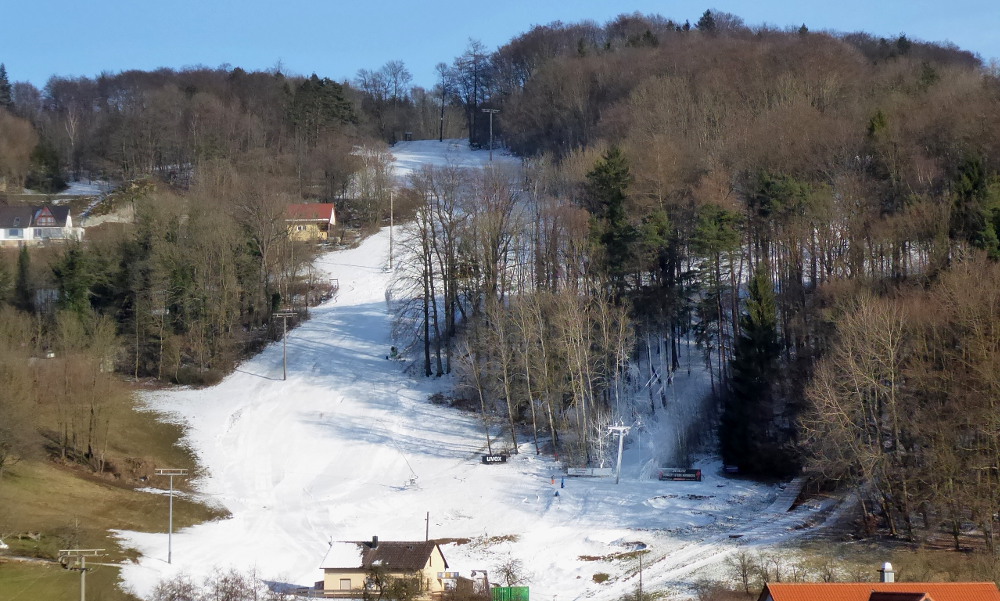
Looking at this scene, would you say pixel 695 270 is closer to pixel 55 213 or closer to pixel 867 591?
pixel 867 591

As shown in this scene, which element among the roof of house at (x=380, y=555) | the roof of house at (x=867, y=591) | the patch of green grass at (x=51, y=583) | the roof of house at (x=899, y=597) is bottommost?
the patch of green grass at (x=51, y=583)

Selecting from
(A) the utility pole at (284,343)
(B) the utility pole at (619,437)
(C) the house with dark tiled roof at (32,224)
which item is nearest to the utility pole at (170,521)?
(A) the utility pole at (284,343)

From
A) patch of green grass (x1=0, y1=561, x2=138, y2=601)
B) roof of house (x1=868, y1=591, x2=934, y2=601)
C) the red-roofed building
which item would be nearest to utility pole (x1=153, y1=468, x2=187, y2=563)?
patch of green grass (x1=0, y1=561, x2=138, y2=601)

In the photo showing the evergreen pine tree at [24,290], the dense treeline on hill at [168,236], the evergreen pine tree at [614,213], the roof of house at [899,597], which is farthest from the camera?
the evergreen pine tree at [24,290]

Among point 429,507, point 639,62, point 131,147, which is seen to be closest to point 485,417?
point 429,507

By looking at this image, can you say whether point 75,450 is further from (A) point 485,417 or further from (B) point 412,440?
(A) point 485,417

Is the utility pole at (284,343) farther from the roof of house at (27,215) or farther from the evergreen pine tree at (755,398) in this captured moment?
the roof of house at (27,215)

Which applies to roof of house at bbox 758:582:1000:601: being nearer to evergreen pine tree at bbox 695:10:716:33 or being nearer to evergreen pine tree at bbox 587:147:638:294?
evergreen pine tree at bbox 587:147:638:294
